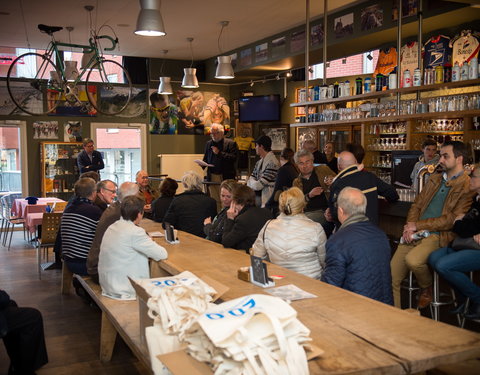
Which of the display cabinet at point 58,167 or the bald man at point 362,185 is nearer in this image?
the bald man at point 362,185

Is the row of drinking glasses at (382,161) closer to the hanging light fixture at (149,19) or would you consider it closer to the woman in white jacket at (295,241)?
the hanging light fixture at (149,19)

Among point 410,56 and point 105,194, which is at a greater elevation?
point 410,56

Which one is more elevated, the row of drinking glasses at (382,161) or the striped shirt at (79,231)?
the row of drinking glasses at (382,161)

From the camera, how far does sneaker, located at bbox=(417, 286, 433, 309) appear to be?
15.3 ft

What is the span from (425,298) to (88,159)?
26.5 ft

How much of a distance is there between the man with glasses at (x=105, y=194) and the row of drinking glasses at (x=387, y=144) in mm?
4504

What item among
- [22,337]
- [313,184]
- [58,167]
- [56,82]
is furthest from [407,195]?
[58,167]

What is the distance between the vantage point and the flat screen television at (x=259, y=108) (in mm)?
12312

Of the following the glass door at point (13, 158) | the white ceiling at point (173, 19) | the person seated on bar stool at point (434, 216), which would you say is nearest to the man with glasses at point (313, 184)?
the person seated on bar stool at point (434, 216)

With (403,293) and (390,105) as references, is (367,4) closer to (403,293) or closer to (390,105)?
(390,105)

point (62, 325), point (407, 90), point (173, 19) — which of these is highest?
point (173, 19)

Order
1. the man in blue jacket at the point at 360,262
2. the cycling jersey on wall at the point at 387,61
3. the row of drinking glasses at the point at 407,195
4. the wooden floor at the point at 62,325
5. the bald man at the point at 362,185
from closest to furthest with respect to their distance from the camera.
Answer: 1. the man in blue jacket at the point at 360,262
2. the wooden floor at the point at 62,325
3. the bald man at the point at 362,185
4. the row of drinking glasses at the point at 407,195
5. the cycling jersey on wall at the point at 387,61

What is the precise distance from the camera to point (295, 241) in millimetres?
3703

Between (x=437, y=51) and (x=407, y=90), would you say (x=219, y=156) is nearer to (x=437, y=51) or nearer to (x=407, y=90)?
(x=437, y=51)
